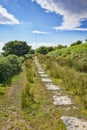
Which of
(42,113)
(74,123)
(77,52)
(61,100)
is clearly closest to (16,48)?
(77,52)

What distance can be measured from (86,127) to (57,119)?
2.10 ft

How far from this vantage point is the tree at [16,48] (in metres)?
37.4

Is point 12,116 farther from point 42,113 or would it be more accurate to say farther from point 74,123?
Answer: point 74,123

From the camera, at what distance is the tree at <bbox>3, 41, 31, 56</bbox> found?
1471 inches

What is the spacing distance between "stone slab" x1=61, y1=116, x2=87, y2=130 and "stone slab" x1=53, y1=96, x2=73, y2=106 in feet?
3.20

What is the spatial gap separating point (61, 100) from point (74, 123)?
5.24ft

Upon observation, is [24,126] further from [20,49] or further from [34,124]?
[20,49]

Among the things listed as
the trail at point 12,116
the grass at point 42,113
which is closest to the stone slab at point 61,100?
the grass at point 42,113

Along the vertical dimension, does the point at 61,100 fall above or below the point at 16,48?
below

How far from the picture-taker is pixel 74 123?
4.16m

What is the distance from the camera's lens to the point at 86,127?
13.1 ft

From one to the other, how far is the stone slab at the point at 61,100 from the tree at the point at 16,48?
3110 cm

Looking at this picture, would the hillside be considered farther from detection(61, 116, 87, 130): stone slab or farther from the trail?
detection(61, 116, 87, 130): stone slab

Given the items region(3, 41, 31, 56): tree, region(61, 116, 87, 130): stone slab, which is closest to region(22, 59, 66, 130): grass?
region(61, 116, 87, 130): stone slab
